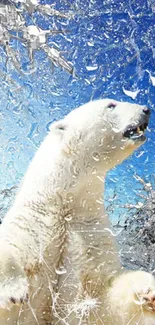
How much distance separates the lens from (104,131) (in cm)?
55

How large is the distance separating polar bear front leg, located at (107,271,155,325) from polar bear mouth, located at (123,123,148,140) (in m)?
0.15

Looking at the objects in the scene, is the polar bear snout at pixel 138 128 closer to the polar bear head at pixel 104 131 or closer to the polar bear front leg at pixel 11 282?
the polar bear head at pixel 104 131

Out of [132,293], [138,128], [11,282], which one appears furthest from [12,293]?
[138,128]

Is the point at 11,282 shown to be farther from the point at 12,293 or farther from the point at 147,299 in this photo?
the point at 147,299

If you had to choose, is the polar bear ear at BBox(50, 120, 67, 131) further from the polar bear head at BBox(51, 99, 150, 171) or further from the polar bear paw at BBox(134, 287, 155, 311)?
the polar bear paw at BBox(134, 287, 155, 311)

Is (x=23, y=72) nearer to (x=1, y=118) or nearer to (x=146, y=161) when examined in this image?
(x=1, y=118)

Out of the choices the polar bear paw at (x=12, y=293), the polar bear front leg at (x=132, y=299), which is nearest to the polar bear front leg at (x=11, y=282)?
the polar bear paw at (x=12, y=293)

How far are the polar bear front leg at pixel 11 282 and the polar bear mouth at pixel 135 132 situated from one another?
0.19 meters

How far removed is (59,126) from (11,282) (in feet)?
0.67

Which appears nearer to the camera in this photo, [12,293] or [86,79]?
[12,293]

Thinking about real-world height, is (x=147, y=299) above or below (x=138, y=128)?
below

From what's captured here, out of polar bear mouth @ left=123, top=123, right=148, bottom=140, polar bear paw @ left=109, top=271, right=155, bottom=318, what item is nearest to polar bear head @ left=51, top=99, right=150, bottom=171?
polar bear mouth @ left=123, top=123, right=148, bottom=140

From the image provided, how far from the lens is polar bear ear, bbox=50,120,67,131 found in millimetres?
562

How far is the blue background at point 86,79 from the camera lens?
0.58m
